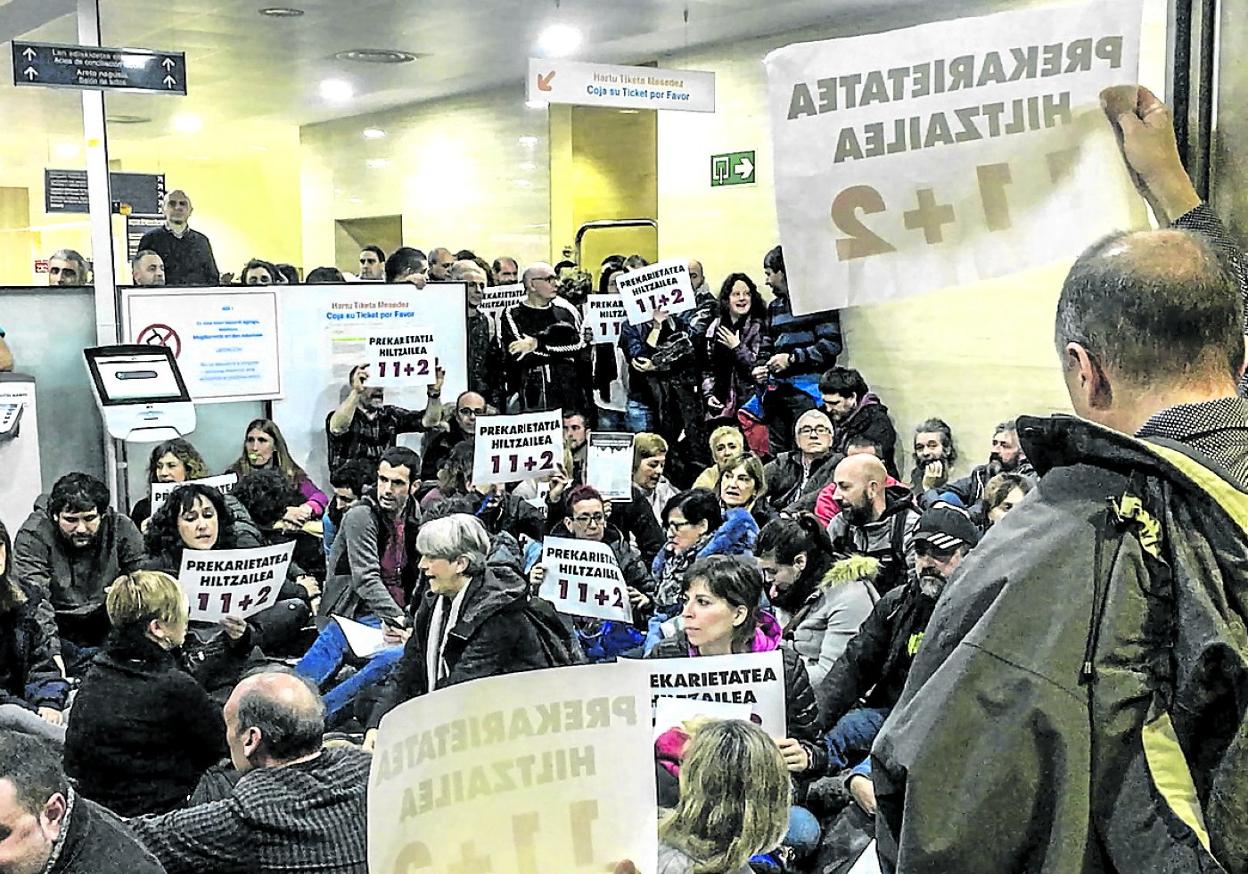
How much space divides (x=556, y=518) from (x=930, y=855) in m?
5.10

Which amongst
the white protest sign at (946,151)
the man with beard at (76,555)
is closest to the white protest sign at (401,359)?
the man with beard at (76,555)

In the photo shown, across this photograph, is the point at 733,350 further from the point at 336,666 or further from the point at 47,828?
the point at 47,828

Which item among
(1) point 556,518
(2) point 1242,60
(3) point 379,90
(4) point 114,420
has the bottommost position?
(1) point 556,518

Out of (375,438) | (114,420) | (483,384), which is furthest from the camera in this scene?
(483,384)

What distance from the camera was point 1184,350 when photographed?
1361 mm

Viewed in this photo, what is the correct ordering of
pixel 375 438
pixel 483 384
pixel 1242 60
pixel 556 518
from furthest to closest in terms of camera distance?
pixel 483 384 → pixel 375 438 → pixel 556 518 → pixel 1242 60

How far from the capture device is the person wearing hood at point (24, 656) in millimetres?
4801

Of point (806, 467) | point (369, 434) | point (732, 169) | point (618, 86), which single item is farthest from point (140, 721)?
point (732, 169)

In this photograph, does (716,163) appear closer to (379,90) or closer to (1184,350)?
(379,90)

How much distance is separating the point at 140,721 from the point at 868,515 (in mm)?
2633

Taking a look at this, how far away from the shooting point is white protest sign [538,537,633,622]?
195 inches

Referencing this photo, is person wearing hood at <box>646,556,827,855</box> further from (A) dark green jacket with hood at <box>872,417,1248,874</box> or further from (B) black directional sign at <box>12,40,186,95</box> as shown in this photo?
(B) black directional sign at <box>12,40,186,95</box>

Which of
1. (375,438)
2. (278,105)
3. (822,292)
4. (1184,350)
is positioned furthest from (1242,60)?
(278,105)

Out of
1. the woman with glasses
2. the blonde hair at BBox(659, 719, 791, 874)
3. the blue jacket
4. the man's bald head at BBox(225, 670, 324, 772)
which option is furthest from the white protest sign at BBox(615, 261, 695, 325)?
the blonde hair at BBox(659, 719, 791, 874)
